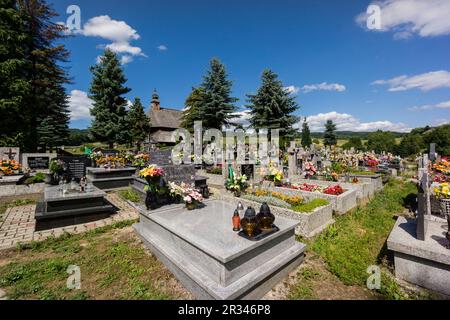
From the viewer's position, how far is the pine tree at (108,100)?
26891 mm

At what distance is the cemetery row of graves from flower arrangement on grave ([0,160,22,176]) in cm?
4

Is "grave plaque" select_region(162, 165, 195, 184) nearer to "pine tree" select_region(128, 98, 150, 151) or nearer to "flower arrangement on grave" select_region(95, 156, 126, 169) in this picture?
"flower arrangement on grave" select_region(95, 156, 126, 169)

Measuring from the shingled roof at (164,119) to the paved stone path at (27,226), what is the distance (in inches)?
1283

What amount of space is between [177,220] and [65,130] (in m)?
32.9

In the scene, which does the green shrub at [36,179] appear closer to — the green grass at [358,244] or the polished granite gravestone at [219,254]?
the polished granite gravestone at [219,254]

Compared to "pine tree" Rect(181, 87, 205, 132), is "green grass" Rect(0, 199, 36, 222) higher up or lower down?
lower down

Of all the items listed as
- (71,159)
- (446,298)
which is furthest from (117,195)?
(446,298)

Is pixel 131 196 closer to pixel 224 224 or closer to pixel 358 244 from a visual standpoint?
pixel 224 224

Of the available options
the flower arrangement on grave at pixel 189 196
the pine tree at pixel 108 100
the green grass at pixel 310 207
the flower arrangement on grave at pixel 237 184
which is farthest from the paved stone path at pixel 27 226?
the pine tree at pixel 108 100

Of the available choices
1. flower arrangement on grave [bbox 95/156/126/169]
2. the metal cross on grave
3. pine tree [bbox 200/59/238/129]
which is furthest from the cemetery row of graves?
pine tree [bbox 200/59/238/129]

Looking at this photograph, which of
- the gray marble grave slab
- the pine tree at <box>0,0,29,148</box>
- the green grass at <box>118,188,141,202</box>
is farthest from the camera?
the pine tree at <box>0,0,29,148</box>

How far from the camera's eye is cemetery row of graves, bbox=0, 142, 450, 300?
11.1 ft

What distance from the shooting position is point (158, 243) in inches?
181

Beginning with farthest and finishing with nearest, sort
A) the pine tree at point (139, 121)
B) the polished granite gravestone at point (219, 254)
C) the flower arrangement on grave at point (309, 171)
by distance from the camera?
the pine tree at point (139, 121) → the flower arrangement on grave at point (309, 171) → the polished granite gravestone at point (219, 254)
